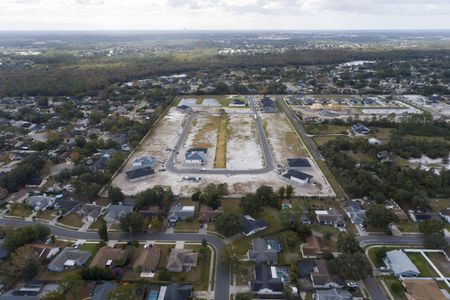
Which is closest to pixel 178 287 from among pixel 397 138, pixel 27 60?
pixel 397 138

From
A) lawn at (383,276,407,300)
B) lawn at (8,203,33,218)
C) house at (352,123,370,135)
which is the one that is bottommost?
lawn at (383,276,407,300)

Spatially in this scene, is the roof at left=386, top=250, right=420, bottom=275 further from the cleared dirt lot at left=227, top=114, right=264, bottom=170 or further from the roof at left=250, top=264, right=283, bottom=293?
the cleared dirt lot at left=227, top=114, right=264, bottom=170

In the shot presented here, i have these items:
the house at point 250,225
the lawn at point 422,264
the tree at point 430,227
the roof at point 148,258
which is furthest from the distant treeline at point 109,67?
the lawn at point 422,264

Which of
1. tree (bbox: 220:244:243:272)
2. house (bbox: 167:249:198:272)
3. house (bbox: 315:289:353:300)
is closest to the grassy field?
house (bbox: 167:249:198:272)

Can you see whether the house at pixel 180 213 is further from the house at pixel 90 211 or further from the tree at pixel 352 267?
the tree at pixel 352 267

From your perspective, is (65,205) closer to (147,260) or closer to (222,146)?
(147,260)

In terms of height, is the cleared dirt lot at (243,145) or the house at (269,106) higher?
the house at (269,106)
